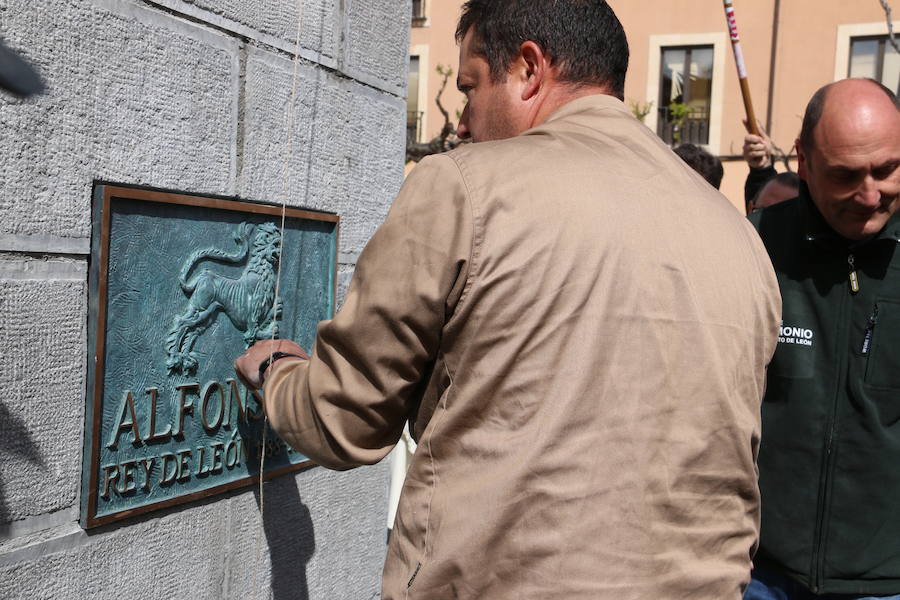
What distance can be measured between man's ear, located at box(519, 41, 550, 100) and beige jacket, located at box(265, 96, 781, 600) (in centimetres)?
20

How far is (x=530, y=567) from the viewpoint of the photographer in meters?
1.53

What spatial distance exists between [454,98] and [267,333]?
664 inches

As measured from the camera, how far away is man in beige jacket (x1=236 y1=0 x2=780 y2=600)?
1.51 m

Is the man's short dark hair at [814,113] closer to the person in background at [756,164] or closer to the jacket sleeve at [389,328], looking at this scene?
the jacket sleeve at [389,328]

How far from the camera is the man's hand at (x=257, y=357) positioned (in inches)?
86.4

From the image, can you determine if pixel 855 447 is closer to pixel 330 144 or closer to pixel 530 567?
pixel 530 567

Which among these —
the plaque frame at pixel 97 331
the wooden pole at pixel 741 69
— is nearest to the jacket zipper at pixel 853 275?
the wooden pole at pixel 741 69

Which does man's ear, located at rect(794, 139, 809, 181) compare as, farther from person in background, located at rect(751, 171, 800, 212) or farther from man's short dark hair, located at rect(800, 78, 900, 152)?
person in background, located at rect(751, 171, 800, 212)

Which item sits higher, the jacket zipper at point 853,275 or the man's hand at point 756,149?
the man's hand at point 756,149

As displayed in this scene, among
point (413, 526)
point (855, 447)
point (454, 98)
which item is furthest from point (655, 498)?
point (454, 98)

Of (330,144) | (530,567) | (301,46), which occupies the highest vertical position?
(301,46)

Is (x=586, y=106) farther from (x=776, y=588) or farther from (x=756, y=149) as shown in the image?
(x=756, y=149)

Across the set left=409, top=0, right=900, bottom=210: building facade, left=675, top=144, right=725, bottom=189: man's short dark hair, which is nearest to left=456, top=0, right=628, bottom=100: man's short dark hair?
left=675, top=144, right=725, bottom=189: man's short dark hair

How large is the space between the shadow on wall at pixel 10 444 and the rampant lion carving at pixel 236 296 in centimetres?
41
